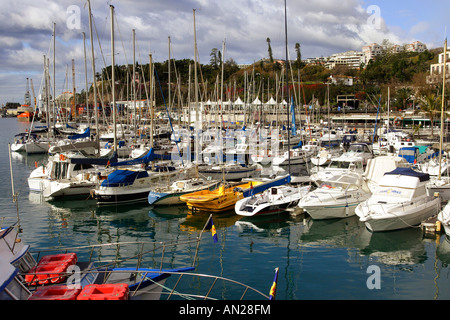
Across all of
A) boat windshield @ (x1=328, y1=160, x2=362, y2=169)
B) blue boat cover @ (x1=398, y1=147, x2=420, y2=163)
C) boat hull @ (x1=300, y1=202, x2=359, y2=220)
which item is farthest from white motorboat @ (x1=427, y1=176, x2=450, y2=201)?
blue boat cover @ (x1=398, y1=147, x2=420, y2=163)

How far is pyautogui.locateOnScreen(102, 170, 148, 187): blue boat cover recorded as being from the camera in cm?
2808

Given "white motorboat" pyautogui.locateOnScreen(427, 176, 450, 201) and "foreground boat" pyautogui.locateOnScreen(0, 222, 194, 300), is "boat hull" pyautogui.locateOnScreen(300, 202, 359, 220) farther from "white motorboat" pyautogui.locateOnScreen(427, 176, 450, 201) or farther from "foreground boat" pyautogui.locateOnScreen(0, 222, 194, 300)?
"foreground boat" pyautogui.locateOnScreen(0, 222, 194, 300)

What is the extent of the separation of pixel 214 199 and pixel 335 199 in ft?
24.3

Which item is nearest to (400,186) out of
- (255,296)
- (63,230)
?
(255,296)

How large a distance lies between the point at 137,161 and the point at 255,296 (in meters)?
19.6

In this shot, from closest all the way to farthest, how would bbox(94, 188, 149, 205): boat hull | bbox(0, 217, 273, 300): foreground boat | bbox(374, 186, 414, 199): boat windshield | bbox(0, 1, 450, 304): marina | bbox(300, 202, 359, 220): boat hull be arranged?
bbox(0, 217, 273, 300): foreground boat
bbox(0, 1, 450, 304): marina
bbox(374, 186, 414, 199): boat windshield
bbox(300, 202, 359, 220): boat hull
bbox(94, 188, 149, 205): boat hull

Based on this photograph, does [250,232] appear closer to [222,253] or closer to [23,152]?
[222,253]

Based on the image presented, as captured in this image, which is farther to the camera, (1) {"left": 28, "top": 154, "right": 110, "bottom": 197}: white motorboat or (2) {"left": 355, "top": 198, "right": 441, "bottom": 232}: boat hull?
(1) {"left": 28, "top": 154, "right": 110, "bottom": 197}: white motorboat

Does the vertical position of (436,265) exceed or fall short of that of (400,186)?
it falls short

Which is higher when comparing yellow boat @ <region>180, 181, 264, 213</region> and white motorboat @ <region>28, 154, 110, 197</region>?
white motorboat @ <region>28, 154, 110, 197</region>

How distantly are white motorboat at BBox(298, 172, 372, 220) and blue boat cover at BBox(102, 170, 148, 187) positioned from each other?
12383mm

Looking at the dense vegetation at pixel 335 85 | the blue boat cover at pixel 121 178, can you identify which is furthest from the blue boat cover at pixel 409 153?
the dense vegetation at pixel 335 85

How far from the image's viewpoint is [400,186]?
21.8m

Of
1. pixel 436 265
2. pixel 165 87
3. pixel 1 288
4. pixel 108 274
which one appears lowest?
pixel 436 265
